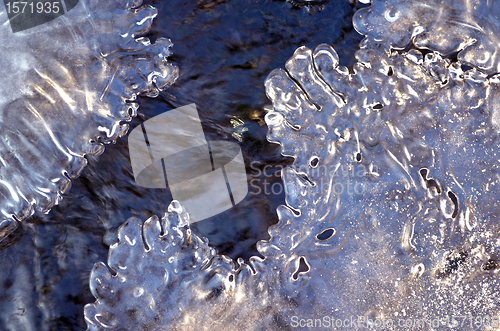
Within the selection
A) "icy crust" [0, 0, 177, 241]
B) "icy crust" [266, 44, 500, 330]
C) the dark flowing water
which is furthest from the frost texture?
"icy crust" [0, 0, 177, 241]

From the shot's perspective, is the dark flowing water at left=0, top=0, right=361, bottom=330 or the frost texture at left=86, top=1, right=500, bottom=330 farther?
the dark flowing water at left=0, top=0, right=361, bottom=330

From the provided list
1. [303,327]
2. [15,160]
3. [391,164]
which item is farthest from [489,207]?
[15,160]

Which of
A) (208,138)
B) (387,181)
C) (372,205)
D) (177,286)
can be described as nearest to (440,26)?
(387,181)

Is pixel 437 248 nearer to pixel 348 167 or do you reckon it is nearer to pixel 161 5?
pixel 348 167

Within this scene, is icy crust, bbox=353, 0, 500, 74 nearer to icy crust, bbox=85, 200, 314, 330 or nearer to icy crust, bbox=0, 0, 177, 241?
icy crust, bbox=0, 0, 177, 241

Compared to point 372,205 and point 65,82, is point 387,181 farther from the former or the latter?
point 65,82
